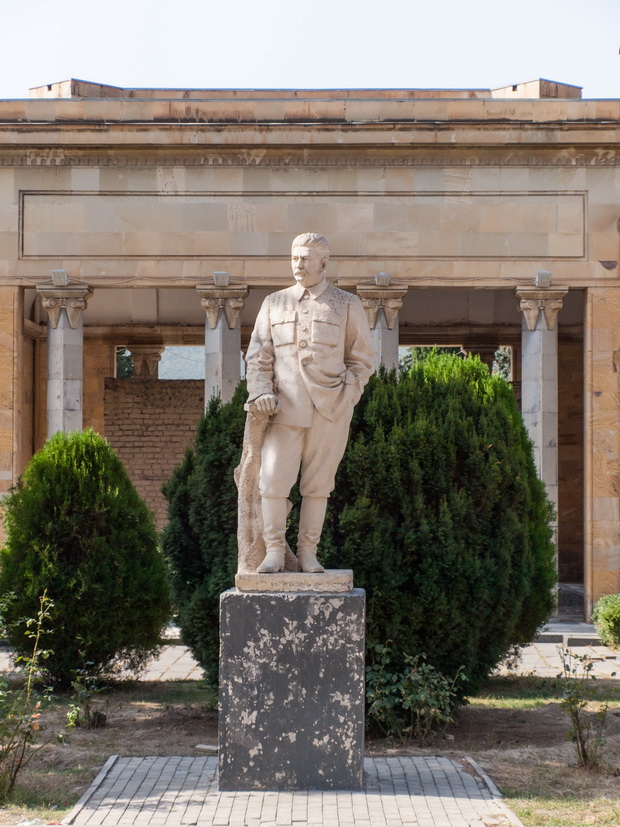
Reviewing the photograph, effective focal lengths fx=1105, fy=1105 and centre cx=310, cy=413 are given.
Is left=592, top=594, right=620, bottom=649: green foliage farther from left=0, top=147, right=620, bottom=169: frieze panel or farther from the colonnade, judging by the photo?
left=0, top=147, right=620, bottom=169: frieze panel

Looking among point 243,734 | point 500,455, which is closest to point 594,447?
point 500,455

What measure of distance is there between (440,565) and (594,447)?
8.30m

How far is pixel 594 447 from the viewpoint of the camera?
16.0 metres

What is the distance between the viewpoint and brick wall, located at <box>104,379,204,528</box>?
2244 cm

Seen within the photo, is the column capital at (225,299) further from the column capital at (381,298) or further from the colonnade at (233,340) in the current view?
the column capital at (381,298)

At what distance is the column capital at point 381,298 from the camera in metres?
16.1

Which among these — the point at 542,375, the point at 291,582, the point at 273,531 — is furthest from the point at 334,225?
the point at 291,582

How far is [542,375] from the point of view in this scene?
1609cm

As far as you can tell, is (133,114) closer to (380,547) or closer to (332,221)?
(332,221)

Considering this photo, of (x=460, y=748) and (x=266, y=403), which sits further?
(x=460, y=748)

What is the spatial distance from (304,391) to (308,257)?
830mm

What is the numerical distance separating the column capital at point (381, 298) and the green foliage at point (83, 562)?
661 centimetres

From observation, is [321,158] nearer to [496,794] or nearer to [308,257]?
[308,257]

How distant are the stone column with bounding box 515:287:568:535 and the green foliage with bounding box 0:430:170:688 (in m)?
7.41
